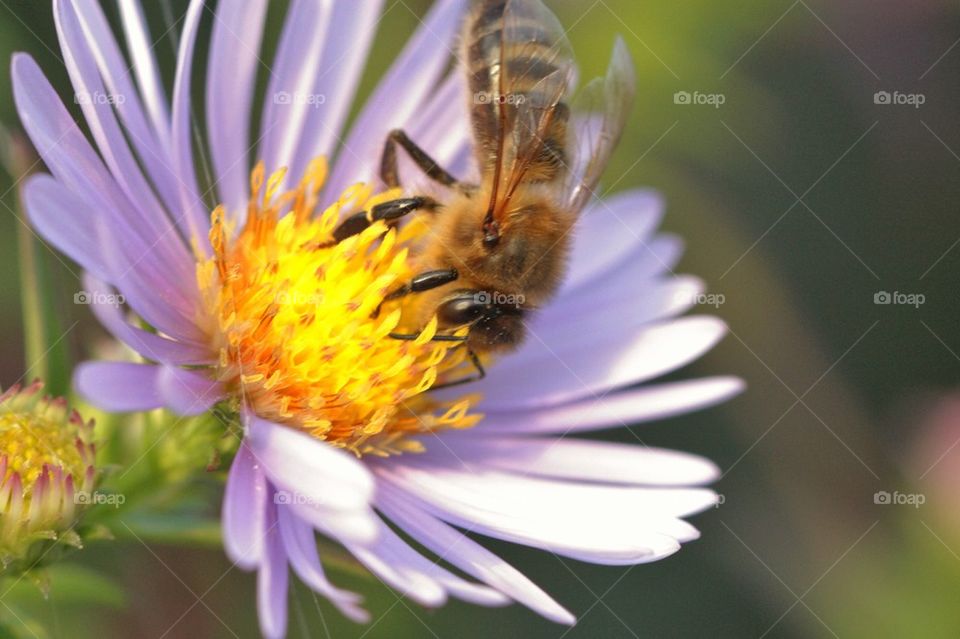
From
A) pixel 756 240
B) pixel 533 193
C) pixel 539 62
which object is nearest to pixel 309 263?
pixel 533 193

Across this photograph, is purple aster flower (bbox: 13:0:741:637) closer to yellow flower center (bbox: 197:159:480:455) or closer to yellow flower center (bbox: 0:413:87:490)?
yellow flower center (bbox: 197:159:480:455)

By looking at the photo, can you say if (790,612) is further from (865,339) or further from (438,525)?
(438,525)

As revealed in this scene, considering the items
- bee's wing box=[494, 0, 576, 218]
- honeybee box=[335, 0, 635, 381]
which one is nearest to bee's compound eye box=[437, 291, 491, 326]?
honeybee box=[335, 0, 635, 381]

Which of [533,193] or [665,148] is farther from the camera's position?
[665,148]

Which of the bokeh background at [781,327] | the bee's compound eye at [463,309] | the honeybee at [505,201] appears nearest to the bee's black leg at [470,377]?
the honeybee at [505,201]

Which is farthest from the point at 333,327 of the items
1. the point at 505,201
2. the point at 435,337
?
the point at 505,201

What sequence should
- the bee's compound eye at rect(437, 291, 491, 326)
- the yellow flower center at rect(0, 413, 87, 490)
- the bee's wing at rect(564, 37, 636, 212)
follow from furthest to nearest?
1. the bee's wing at rect(564, 37, 636, 212)
2. the bee's compound eye at rect(437, 291, 491, 326)
3. the yellow flower center at rect(0, 413, 87, 490)

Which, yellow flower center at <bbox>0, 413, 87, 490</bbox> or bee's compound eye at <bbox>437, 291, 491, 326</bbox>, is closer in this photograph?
yellow flower center at <bbox>0, 413, 87, 490</bbox>
